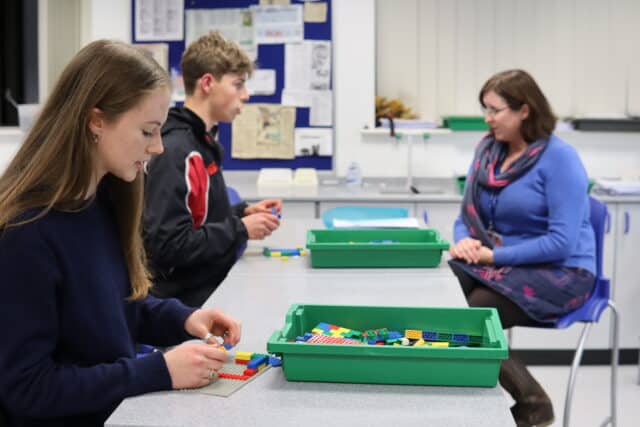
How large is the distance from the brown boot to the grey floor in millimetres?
714

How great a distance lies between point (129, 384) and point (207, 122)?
145 cm

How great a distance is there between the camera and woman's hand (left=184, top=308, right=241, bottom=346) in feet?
5.08

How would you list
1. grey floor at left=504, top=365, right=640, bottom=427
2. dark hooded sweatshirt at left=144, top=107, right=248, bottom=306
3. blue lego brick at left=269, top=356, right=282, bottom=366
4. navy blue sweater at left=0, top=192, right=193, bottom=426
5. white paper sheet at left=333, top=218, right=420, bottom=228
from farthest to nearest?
1. grey floor at left=504, top=365, right=640, bottom=427
2. white paper sheet at left=333, top=218, right=420, bottom=228
3. dark hooded sweatshirt at left=144, top=107, right=248, bottom=306
4. blue lego brick at left=269, top=356, right=282, bottom=366
5. navy blue sweater at left=0, top=192, right=193, bottom=426

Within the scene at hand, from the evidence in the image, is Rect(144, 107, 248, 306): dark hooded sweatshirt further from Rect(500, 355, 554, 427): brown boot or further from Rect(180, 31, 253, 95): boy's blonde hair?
Rect(500, 355, 554, 427): brown boot

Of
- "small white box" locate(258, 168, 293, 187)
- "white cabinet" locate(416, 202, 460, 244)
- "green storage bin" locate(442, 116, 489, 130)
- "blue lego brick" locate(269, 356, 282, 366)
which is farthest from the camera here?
"green storage bin" locate(442, 116, 489, 130)

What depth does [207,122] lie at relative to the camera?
263 centimetres

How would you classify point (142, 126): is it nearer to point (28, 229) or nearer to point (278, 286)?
point (28, 229)

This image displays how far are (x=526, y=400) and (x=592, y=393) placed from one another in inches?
47.5

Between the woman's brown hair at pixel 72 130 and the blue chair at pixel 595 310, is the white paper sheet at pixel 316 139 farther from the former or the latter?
the woman's brown hair at pixel 72 130

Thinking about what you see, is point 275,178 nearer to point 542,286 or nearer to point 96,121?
point 542,286

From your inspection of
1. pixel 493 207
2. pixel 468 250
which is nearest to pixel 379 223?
pixel 468 250

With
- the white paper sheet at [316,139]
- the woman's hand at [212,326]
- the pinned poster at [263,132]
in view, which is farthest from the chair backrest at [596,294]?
the pinned poster at [263,132]

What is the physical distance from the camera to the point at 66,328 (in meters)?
1.33

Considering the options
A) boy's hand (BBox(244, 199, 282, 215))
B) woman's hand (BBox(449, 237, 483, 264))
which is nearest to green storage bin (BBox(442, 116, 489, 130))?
woman's hand (BBox(449, 237, 483, 264))
